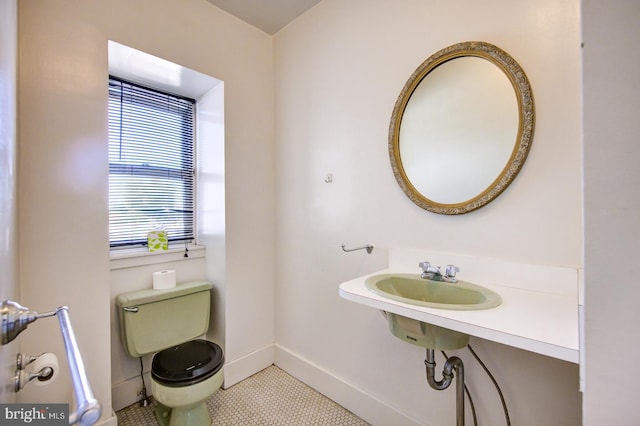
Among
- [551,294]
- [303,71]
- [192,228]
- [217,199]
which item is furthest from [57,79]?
[551,294]

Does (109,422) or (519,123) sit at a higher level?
(519,123)

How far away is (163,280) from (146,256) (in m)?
0.21

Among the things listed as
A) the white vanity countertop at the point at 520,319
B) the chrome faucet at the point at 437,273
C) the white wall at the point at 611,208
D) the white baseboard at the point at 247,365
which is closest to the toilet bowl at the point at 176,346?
the white baseboard at the point at 247,365

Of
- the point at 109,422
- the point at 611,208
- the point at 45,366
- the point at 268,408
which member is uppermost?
the point at 611,208

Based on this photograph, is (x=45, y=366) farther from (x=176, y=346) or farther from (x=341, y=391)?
(x=341, y=391)

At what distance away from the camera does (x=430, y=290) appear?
1.28 m

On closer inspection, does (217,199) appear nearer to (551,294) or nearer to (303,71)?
(303,71)

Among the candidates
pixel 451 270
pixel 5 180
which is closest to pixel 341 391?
pixel 451 270

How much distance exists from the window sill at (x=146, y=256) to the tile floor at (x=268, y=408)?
36.4 inches

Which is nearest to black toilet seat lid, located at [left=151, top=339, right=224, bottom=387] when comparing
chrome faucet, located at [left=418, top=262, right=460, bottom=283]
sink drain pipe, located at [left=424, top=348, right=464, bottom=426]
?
sink drain pipe, located at [left=424, top=348, right=464, bottom=426]

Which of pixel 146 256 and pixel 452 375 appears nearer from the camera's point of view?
pixel 452 375

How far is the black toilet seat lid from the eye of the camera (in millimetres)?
1389

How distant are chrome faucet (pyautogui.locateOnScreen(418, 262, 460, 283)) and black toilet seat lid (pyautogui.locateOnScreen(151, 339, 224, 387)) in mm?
1210

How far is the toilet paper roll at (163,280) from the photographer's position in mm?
1828
